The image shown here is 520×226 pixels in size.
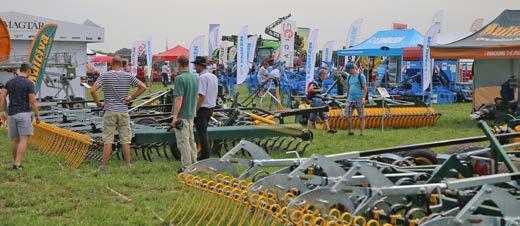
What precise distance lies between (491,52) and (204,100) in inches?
314

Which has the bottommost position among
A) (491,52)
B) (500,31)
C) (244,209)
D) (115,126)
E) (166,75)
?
(244,209)

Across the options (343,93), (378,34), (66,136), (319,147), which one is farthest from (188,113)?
(378,34)

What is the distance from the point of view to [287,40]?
20297mm

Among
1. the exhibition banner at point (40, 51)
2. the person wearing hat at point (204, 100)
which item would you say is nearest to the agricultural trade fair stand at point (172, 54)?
the exhibition banner at point (40, 51)

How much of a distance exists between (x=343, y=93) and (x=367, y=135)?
4.37m

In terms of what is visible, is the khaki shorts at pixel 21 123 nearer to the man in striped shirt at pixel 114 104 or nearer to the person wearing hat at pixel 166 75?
the man in striped shirt at pixel 114 104

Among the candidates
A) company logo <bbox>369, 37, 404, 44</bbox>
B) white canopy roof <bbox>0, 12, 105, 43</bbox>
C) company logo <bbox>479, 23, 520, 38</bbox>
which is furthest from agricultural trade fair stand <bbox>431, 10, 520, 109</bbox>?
white canopy roof <bbox>0, 12, 105, 43</bbox>

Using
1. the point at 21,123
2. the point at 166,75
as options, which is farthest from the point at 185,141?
the point at 166,75

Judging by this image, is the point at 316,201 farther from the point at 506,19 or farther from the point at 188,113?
the point at 506,19

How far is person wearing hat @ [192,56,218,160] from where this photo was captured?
25.8 ft

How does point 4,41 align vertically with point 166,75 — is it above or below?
above

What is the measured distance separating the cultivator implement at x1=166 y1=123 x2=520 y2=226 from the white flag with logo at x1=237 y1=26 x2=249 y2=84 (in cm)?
1373

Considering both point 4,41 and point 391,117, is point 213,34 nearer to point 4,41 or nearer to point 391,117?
point 391,117

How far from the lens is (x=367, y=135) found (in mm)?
12055
